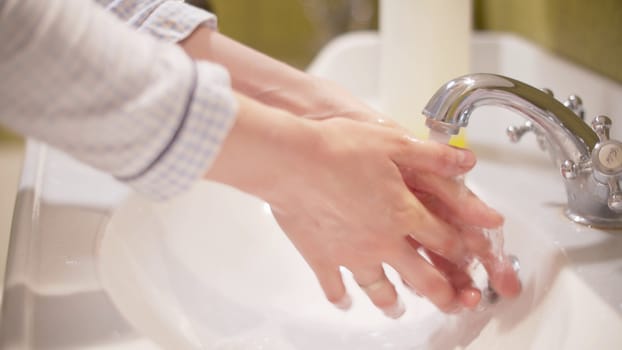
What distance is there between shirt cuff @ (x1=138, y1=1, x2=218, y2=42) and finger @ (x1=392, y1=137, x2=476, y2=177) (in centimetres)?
20

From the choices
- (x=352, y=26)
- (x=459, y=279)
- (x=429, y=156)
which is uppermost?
(x=429, y=156)

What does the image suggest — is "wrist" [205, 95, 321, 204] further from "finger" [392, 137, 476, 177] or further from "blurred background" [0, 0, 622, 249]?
"blurred background" [0, 0, 622, 249]

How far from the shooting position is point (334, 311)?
0.55 metres

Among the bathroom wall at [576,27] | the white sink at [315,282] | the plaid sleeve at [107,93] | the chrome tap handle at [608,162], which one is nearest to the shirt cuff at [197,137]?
the plaid sleeve at [107,93]

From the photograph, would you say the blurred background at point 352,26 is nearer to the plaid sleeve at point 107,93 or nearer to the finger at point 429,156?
the finger at point 429,156

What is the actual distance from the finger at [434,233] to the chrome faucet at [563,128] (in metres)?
0.06

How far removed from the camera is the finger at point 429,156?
0.44 meters

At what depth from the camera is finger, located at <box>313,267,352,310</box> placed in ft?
1.52

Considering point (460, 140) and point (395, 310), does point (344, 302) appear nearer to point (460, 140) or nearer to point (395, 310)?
point (395, 310)

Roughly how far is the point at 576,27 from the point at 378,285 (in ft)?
1.47

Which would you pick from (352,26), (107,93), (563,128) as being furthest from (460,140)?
(352,26)

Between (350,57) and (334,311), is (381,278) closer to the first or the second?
(334,311)

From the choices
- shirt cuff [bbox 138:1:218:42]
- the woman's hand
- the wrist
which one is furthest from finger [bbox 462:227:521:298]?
shirt cuff [bbox 138:1:218:42]

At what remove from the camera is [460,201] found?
461mm
